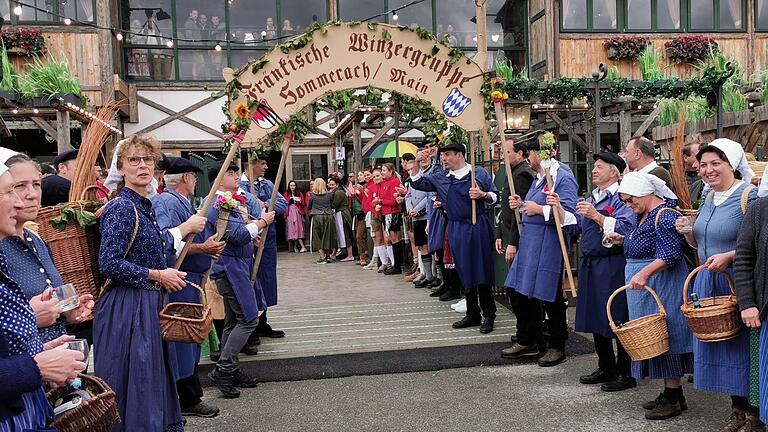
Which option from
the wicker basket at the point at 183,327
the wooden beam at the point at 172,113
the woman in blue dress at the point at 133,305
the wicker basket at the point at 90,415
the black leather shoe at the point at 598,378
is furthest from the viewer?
the wooden beam at the point at 172,113

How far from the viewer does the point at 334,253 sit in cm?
1391

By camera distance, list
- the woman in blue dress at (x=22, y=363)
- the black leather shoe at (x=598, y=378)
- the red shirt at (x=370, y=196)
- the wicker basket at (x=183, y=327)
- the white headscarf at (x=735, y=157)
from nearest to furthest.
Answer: the woman in blue dress at (x=22, y=363)
the wicker basket at (x=183, y=327)
the white headscarf at (x=735, y=157)
the black leather shoe at (x=598, y=378)
the red shirt at (x=370, y=196)

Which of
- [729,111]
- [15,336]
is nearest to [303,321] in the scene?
[15,336]

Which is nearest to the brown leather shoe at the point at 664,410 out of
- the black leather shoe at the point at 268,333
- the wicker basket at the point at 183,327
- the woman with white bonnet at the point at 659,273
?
the woman with white bonnet at the point at 659,273

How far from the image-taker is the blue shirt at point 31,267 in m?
2.52

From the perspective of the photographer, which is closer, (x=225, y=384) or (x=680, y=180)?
(x=680, y=180)

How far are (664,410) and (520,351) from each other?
1600 millimetres

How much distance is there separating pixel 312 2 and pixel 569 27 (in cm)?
641

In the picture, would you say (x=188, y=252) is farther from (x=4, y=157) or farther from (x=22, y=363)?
(x=22, y=363)

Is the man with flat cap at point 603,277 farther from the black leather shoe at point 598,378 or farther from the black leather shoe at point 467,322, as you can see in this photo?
the black leather shoe at point 467,322

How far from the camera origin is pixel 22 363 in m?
2.06

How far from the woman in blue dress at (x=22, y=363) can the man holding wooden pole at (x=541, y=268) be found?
4005 mm

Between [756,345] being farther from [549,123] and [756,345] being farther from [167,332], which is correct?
[549,123]

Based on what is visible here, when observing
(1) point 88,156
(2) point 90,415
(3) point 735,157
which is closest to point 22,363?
(2) point 90,415
